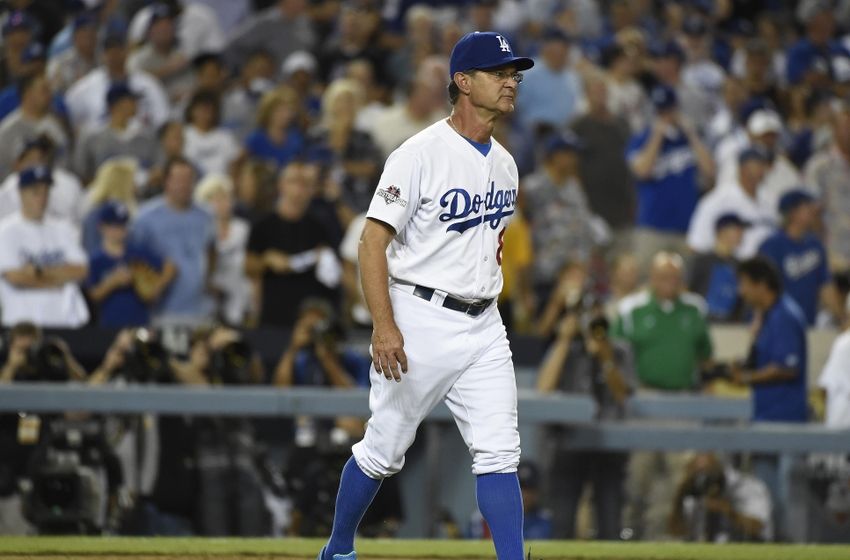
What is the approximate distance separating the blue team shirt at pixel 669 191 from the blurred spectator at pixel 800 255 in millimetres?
1098

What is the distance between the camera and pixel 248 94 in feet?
38.2

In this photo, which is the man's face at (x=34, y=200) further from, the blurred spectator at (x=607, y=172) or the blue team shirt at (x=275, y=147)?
Result: the blurred spectator at (x=607, y=172)

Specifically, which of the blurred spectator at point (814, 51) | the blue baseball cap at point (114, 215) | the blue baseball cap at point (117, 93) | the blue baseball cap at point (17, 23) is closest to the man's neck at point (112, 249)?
the blue baseball cap at point (114, 215)

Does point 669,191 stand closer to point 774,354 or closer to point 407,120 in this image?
point 407,120

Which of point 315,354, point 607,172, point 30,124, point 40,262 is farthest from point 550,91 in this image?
point 40,262

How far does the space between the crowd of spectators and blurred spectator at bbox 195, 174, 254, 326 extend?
0.04 feet

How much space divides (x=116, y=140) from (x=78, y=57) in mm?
1302

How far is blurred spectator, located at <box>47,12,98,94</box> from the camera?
1123 cm

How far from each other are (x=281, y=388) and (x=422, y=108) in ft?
11.6

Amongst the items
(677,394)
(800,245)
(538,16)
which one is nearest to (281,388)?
(677,394)

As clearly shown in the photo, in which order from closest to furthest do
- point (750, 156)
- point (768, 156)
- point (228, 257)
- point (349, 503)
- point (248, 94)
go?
point (349, 503) → point (228, 257) → point (750, 156) → point (248, 94) → point (768, 156)

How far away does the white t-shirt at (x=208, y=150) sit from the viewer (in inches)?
416

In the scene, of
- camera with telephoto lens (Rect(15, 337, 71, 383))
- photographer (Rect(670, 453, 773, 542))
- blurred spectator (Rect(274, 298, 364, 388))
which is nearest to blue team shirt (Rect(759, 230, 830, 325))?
photographer (Rect(670, 453, 773, 542))

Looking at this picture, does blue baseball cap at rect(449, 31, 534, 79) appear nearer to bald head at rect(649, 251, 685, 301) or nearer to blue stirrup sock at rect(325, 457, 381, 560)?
blue stirrup sock at rect(325, 457, 381, 560)
